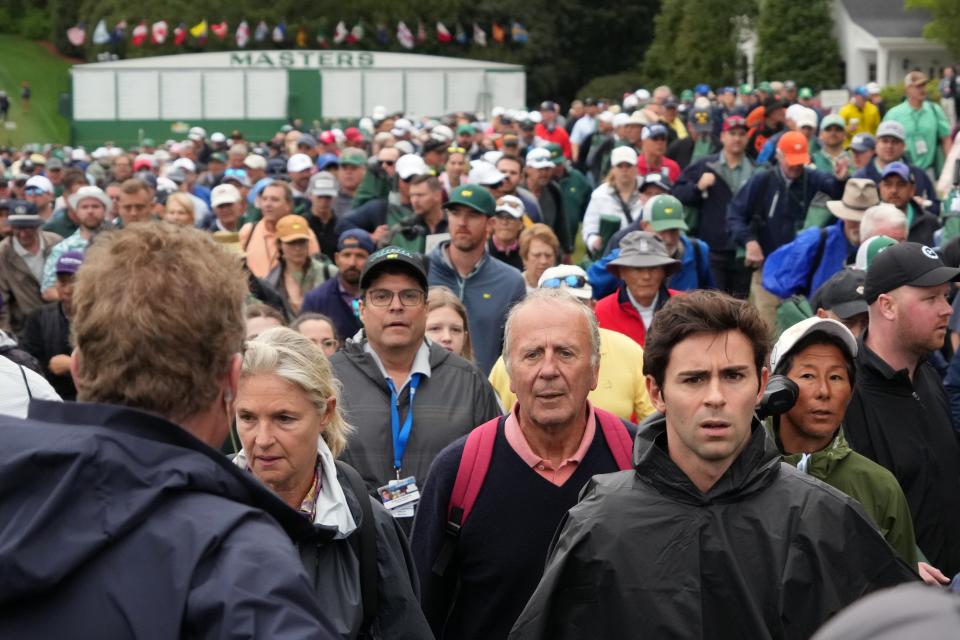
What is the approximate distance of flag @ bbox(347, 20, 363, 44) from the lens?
236 feet

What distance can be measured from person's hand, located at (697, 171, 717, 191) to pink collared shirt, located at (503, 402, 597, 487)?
1053 centimetres

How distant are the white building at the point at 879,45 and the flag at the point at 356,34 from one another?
68.5ft

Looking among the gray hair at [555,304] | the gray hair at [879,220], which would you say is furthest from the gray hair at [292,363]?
the gray hair at [879,220]

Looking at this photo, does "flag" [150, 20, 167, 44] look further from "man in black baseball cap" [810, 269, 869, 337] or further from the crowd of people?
"man in black baseball cap" [810, 269, 869, 337]

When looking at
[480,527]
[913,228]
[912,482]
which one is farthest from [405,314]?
[913,228]

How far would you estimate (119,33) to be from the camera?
7188cm

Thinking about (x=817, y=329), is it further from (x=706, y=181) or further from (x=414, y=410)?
(x=706, y=181)

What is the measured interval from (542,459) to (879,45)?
64.4m

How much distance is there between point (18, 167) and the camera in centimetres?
2702

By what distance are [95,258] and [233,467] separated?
492 mm

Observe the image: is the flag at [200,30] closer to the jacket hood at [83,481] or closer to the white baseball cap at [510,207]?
the white baseball cap at [510,207]

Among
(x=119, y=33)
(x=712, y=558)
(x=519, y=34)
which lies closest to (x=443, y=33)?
(x=519, y=34)

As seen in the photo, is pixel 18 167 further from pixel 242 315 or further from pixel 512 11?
pixel 512 11

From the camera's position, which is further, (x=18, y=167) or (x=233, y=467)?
(x=18, y=167)
